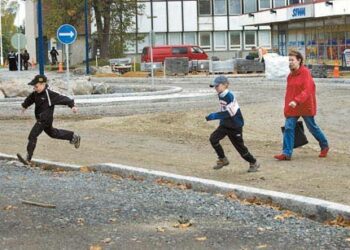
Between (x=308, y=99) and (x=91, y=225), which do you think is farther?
(x=308, y=99)

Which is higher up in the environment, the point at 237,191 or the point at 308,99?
the point at 308,99

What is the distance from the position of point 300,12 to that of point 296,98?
35315 millimetres

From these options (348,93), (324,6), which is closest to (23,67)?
(324,6)

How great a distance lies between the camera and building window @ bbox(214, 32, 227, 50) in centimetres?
7300

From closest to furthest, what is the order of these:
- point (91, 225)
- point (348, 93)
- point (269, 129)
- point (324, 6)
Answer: point (91, 225), point (269, 129), point (348, 93), point (324, 6)

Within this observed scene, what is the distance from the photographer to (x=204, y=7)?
2859 inches

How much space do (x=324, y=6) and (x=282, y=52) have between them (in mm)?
8385

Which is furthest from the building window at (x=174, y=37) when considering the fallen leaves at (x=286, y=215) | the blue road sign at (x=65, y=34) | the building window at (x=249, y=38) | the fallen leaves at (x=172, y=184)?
the fallen leaves at (x=286, y=215)

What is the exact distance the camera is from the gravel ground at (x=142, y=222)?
20.1 feet

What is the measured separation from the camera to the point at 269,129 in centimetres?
1667

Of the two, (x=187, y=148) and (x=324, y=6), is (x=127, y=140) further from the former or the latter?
(x=324, y=6)

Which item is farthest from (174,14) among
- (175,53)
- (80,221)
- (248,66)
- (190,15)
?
(80,221)

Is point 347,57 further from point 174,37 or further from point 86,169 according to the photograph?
point 174,37

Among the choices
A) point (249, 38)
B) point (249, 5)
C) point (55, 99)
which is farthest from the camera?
point (249, 38)
